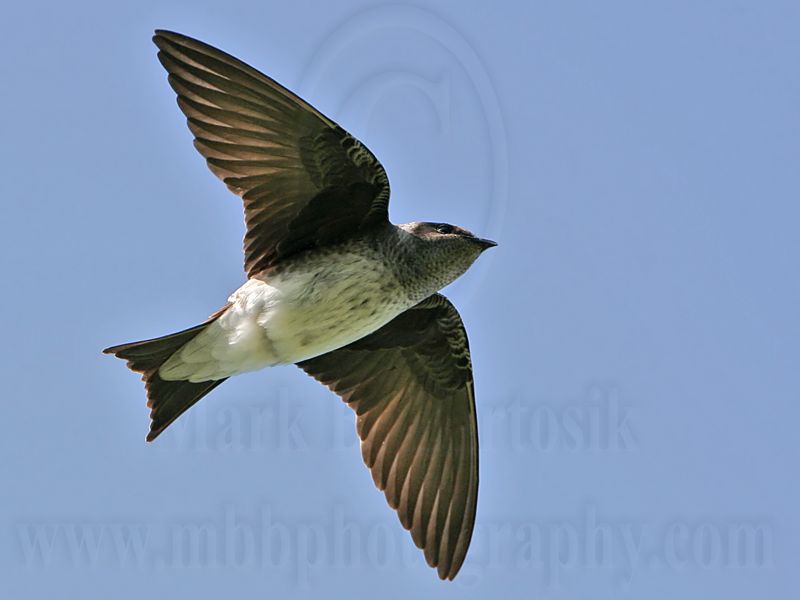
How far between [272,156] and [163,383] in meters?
1.42

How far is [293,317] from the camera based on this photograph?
897 cm

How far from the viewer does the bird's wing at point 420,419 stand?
9.98m

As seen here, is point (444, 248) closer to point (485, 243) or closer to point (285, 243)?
point (485, 243)

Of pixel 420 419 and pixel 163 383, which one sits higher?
pixel 163 383

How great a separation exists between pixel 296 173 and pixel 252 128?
0.35 m

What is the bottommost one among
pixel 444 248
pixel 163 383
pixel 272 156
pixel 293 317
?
pixel 163 383

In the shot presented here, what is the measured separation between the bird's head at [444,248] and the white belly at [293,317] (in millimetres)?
239

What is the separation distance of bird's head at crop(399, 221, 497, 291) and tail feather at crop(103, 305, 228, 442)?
115 centimetres

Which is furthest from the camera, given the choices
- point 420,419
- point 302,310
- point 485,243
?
point 420,419

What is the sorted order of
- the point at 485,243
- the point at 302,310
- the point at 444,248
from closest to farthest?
the point at 302,310
the point at 444,248
the point at 485,243

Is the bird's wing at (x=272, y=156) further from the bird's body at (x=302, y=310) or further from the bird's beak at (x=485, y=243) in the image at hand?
the bird's beak at (x=485, y=243)

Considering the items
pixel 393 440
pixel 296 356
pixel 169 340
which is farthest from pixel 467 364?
pixel 169 340

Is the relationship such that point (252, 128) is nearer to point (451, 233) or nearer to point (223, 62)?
point (223, 62)

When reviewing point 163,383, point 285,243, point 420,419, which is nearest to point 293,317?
point 285,243
